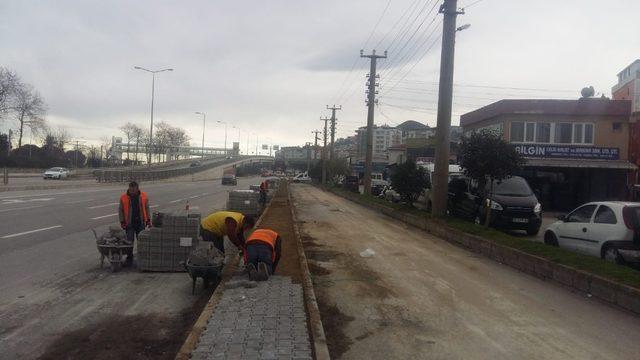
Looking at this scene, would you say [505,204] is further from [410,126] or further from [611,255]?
[410,126]

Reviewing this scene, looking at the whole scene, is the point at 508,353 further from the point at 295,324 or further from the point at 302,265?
the point at 302,265

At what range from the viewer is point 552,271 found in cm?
957

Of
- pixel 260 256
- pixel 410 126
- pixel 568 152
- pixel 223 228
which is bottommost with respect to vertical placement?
pixel 260 256

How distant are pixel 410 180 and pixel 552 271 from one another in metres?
14.3

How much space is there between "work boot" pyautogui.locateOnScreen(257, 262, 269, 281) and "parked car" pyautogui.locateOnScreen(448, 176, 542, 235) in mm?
9287

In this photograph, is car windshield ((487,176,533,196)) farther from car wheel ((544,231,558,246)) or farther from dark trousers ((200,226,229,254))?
dark trousers ((200,226,229,254))

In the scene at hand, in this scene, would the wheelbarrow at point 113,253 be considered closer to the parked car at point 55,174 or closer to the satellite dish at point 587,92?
the satellite dish at point 587,92

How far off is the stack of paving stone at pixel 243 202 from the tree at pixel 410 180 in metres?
6.39

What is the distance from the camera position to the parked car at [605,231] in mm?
9969

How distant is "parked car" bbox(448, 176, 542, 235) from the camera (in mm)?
16719

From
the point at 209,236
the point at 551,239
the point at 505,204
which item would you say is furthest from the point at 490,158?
the point at 209,236

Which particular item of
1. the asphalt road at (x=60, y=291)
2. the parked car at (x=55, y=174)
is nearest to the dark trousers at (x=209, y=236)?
the asphalt road at (x=60, y=291)

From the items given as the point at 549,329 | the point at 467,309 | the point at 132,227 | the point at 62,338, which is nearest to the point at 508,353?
the point at 549,329

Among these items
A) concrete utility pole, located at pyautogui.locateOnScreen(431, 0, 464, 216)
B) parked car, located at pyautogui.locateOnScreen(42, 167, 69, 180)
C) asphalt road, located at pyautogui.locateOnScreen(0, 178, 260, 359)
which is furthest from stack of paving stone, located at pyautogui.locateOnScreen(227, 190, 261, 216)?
parked car, located at pyautogui.locateOnScreen(42, 167, 69, 180)
